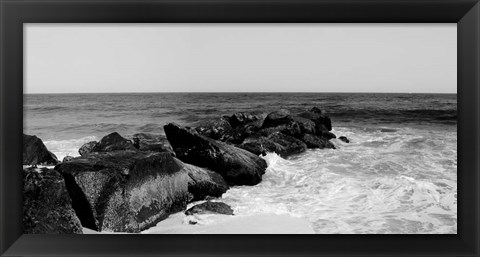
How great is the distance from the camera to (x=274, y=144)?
24.4 feet

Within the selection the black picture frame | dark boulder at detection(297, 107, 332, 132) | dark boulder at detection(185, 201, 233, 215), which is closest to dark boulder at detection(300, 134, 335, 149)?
dark boulder at detection(297, 107, 332, 132)

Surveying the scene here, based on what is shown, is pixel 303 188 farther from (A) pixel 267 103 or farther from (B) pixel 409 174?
(A) pixel 267 103

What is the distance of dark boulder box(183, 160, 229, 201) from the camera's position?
4633mm

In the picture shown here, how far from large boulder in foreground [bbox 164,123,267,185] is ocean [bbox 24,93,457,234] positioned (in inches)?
8.2

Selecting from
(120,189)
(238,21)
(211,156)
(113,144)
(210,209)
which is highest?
(238,21)

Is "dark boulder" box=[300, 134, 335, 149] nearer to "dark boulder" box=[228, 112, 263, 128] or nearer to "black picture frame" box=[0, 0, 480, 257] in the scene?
"dark boulder" box=[228, 112, 263, 128]

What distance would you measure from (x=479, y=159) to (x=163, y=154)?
277 centimetres

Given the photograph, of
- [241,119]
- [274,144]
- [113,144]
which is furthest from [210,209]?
[241,119]

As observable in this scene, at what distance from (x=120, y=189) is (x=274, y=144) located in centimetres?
433

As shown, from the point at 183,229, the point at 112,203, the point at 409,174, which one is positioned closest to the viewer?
the point at 112,203

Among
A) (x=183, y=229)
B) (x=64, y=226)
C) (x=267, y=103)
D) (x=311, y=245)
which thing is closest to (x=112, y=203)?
(x=64, y=226)

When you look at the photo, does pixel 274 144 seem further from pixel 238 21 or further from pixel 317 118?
pixel 238 21

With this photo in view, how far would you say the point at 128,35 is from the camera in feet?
17.8

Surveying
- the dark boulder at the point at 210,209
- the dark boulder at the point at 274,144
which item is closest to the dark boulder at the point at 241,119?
the dark boulder at the point at 274,144
